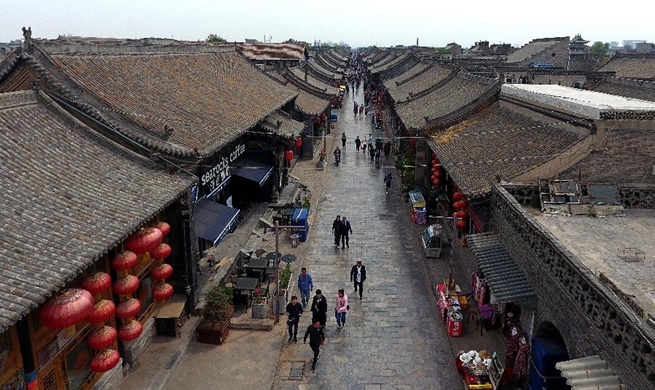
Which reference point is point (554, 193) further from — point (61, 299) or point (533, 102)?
point (61, 299)

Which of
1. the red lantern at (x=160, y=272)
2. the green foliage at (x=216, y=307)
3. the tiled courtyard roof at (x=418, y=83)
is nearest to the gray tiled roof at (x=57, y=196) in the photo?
the red lantern at (x=160, y=272)

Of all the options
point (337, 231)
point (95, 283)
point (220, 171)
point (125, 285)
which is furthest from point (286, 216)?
point (95, 283)

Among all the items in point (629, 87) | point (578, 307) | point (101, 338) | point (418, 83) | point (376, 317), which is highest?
point (418, 83)

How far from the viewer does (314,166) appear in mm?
35250

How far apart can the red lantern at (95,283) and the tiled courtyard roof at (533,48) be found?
5724 centimetres

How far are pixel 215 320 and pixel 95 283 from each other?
4792 mm

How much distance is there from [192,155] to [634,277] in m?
11.2

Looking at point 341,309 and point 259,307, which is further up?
point 341,309

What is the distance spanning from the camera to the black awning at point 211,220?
53.8 ft

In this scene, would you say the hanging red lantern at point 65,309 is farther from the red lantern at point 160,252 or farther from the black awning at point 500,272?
the black awning at point 500,272

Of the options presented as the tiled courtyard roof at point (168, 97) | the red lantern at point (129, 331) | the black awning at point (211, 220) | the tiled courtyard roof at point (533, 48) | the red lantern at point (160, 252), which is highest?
the tiled courtyard roof at point (533, 48)

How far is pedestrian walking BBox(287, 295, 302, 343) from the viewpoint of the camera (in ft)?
46.0

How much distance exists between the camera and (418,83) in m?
43.9

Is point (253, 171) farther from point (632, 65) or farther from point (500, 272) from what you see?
point (632, 65)
